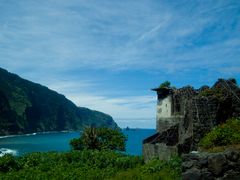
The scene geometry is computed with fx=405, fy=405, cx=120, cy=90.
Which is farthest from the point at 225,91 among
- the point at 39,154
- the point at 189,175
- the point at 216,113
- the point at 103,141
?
the point at 103,141

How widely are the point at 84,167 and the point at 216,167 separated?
46.7 feet

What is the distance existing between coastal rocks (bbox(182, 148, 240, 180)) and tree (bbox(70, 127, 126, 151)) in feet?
111

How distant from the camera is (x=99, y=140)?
5325 centimetres

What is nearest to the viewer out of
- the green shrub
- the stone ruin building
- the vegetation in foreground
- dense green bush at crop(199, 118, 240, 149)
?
dense green bush at crop(199, 118, 240, 149)

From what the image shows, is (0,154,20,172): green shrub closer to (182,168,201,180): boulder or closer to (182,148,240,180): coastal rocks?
(182,168,201,180): boulder

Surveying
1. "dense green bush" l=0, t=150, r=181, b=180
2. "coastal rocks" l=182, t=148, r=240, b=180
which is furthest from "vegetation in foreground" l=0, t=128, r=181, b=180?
"coastal rocks" l=182, t=148, r=240, b=180

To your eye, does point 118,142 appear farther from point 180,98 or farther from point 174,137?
point 174,137

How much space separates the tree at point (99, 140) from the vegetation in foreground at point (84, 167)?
17.5 m

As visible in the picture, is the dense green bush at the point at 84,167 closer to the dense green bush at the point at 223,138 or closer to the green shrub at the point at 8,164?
the green shrub at the point at 8,164

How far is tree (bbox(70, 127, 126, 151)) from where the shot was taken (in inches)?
1992

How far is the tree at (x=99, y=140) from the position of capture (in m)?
50.6

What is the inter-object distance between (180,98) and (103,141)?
1893 centimetres

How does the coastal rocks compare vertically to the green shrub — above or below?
above

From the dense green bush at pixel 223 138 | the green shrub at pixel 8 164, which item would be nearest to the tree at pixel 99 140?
the green shrub at pixel 8 164
